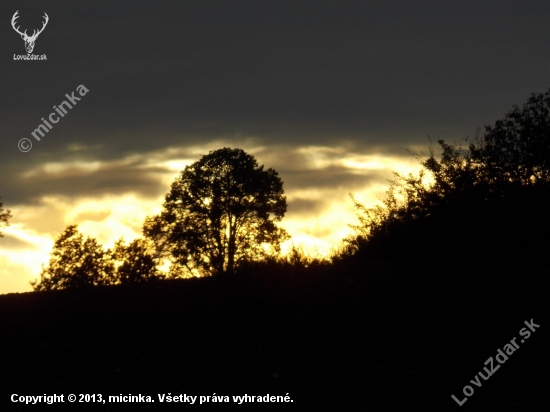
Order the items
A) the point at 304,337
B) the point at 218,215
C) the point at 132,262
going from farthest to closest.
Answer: the point at 132,262, the point at 218,215, the point at 304,337

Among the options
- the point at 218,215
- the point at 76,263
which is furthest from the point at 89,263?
the point at 218,215

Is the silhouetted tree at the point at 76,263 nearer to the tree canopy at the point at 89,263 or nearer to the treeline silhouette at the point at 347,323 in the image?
the tree canopy at the point at 89,263

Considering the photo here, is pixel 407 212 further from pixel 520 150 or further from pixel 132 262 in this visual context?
pixel 132 262

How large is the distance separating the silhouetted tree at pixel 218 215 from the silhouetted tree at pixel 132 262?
38.8ft

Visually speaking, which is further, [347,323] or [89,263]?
[89,263]

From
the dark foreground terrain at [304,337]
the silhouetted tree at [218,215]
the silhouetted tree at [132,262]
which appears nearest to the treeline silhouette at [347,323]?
the dark foreground terrain at [304,337]

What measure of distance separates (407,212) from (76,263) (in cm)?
3873

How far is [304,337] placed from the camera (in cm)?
1580

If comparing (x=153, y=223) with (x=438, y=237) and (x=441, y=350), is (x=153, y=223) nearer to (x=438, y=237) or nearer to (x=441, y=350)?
(x=438, y=237)

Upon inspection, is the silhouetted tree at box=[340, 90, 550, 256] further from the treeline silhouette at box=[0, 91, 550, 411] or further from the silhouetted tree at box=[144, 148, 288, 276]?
the silhouetted tree at box=[144, 148, 288, 276]

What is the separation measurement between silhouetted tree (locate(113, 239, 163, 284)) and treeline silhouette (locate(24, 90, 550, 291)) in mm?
11362

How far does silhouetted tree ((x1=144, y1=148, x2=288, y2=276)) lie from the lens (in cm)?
4256

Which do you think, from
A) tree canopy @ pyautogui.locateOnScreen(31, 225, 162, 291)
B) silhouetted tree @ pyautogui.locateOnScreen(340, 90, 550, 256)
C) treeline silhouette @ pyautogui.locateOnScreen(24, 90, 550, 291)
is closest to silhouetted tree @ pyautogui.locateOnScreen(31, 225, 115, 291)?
tree canopy @ pyautogui.locateOnScreen(31, 225, 162, 291)

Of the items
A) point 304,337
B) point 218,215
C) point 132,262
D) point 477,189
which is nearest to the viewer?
point 304,337
